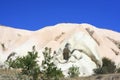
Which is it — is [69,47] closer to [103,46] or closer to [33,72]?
[103,46]

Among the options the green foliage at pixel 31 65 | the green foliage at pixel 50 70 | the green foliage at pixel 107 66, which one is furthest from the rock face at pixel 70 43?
the green foliage at pixel 50 70

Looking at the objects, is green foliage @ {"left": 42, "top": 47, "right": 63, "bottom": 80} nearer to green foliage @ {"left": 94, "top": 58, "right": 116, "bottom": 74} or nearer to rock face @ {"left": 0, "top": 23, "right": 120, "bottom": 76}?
green foliage @ {"left": 94, "top": 58, "right": 116, "bottom": 74}

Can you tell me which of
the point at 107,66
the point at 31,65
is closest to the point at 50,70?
the point at 31,65

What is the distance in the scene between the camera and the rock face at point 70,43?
87.9m

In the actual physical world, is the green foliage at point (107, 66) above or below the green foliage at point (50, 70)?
above

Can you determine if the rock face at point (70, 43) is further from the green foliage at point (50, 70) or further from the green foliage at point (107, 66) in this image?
the green foliage at point (50, 70)

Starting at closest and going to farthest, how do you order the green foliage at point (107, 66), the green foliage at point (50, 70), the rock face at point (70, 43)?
the green foliage at point (50, 70) < the green foliage at point (107, 66) < the rock face at point (70, 43)

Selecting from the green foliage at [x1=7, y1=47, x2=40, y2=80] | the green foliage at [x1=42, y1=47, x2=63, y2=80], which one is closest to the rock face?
the green foliage at [x1=7, y1=47, x2=40, y2=80]

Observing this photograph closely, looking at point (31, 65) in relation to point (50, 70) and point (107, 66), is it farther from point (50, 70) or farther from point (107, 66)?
point (107, 66)

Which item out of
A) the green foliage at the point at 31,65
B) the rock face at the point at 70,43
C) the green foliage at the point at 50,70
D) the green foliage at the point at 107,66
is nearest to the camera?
the green foliage at the point at 50,70

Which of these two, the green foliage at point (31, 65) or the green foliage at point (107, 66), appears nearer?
the green foliage at point (31, 65)

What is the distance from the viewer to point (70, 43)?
299ft

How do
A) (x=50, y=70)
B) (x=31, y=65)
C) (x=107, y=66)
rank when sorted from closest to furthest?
1. (x=50, y=70)
2. (x=31, y=65)
3. (x=107, y=66)

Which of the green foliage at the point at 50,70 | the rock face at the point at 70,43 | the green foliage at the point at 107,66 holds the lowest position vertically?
the green foliage at the point at 50,70
